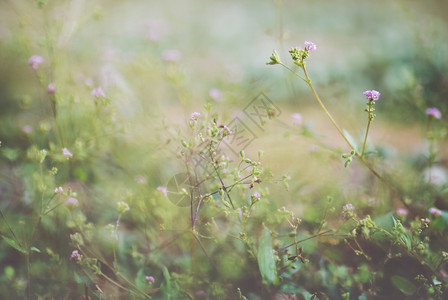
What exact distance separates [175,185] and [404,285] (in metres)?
0.81

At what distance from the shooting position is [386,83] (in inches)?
96.6

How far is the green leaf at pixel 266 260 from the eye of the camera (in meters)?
0.86

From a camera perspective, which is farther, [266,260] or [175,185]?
[175,185]

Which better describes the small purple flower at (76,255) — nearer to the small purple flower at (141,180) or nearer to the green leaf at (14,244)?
the green leaf at (14,244)

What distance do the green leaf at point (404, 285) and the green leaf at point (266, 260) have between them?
1.16 ft

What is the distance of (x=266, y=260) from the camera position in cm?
86

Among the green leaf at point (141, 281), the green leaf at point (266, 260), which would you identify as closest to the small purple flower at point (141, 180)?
the green leaf at point (141, 281)

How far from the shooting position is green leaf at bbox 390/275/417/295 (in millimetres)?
923

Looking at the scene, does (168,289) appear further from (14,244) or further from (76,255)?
(14,244)

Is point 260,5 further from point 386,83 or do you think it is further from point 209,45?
point 386,83

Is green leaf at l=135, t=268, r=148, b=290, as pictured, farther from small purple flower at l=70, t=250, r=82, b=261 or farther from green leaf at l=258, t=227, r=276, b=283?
green leaf at l=258, t=227, r=276, b=283

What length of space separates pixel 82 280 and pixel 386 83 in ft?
7.54

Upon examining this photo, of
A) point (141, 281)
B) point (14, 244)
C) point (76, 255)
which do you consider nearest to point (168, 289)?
point (141, 281)

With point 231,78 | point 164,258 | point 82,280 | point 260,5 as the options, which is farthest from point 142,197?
point 260,5
